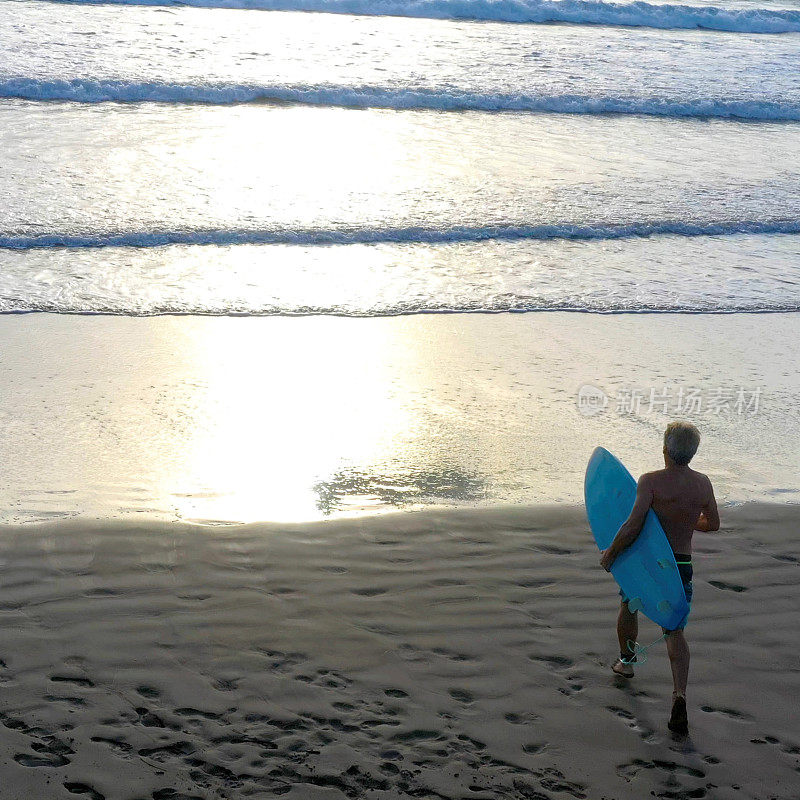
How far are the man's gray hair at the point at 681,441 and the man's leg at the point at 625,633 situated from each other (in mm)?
692

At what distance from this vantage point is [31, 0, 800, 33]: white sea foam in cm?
2206

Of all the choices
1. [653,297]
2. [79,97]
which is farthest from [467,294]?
[79,97]

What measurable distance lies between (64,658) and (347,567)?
52.6 inches

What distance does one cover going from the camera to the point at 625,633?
12.6 ft

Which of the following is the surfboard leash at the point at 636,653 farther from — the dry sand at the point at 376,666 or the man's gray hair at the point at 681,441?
the man's gray hair at the point at 681,441

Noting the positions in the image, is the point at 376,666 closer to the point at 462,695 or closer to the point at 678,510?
the point at 462,695

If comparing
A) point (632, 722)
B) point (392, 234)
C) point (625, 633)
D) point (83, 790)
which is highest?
point (392, 234)

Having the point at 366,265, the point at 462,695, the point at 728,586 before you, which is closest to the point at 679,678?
the point at 462,695

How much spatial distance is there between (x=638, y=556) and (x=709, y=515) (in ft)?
1.07

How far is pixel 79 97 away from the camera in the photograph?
14.8 m

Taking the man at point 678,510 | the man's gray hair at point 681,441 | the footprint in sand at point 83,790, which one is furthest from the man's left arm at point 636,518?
the footprint in sand at point 83,790

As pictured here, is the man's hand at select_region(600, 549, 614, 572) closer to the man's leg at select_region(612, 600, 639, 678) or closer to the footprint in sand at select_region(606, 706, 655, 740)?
the man's leg at select_region(612, 600, 639, 678)

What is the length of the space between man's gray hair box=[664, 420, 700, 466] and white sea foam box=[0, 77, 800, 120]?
13.3 metres

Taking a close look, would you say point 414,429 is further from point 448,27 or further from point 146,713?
point 448,27
